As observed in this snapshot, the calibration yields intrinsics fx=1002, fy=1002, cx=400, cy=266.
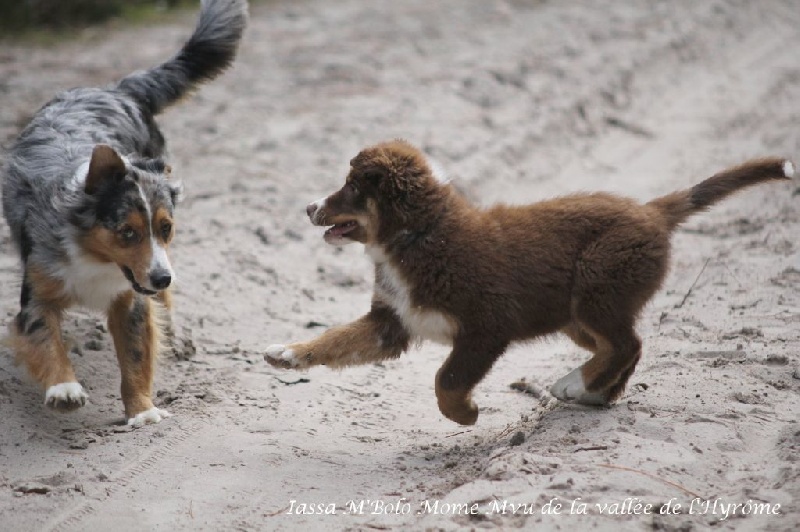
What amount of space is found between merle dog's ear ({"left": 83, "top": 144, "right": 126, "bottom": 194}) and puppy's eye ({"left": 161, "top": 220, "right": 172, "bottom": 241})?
1.19ft

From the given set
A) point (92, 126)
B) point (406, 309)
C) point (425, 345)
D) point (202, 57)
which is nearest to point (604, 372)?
point (406, 309)

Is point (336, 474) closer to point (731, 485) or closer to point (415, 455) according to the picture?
point (415, 455)

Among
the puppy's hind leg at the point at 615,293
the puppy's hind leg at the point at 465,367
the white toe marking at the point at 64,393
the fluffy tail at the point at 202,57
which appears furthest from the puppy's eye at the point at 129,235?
the puppy's hind leg at the point at 615,293

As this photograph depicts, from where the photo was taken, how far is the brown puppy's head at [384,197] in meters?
5.63

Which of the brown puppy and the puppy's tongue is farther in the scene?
the puppy's tongue

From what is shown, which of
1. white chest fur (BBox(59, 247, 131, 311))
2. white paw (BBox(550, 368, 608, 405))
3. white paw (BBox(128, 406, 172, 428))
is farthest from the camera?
white chest fur (BBox(59, 247, 131, 311))

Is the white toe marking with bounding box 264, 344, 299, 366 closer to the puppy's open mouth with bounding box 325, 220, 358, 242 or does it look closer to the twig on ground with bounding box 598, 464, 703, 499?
the puppy's open mouth with bounding box 325, 220, 358, 242

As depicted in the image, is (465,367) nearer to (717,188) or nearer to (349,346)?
(349,346)

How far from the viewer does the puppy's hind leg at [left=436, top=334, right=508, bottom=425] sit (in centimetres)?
539

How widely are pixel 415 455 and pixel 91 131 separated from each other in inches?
126

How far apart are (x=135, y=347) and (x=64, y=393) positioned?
617 millimetres

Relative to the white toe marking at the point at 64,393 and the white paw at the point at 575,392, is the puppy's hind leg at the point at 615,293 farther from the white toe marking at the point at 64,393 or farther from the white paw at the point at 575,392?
the white toe marking at the point at 64,393

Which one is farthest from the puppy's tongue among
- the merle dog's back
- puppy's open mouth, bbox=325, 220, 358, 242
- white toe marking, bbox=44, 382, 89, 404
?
white toe marking, bbox=44, 382, 89, 404

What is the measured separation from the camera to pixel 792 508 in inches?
173
